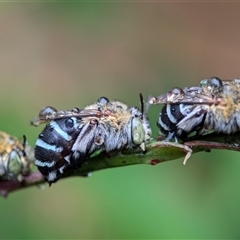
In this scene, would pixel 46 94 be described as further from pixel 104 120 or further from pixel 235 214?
pixel 104 120

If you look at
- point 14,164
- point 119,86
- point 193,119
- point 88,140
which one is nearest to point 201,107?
point 193,119

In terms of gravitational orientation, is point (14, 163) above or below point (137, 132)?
below

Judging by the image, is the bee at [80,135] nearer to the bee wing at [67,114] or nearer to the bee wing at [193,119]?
the bee wing at [67,114]

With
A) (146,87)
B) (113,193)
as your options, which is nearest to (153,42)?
(146,87)

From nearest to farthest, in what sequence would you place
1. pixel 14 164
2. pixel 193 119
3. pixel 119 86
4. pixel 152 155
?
pixel 152 155 → pixel 193 119 → pixel 14 164 → pixel 119 86

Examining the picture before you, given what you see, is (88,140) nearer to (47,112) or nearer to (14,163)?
(47,112)

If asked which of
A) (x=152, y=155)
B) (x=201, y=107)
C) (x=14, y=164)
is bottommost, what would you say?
(x=14, y=164)

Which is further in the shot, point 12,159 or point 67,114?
point 12,159
